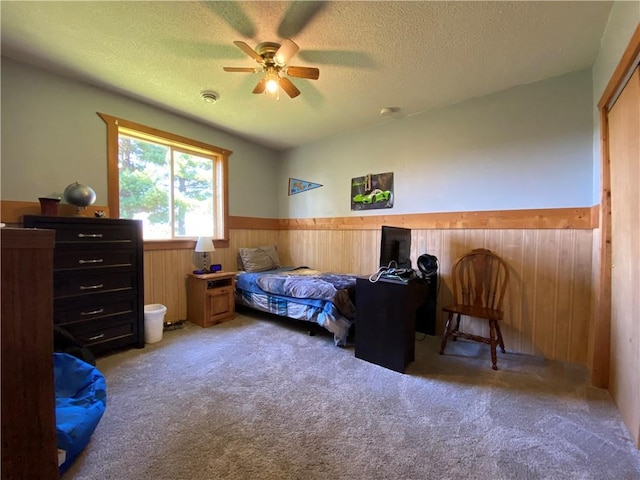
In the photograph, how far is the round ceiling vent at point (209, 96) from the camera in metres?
2.77

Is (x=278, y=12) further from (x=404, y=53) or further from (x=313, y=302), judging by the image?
(x=313, y=302)

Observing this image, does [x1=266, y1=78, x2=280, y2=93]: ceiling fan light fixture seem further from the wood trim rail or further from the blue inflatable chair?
the blue inflatable chair

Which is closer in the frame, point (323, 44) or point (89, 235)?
point (323, 44)

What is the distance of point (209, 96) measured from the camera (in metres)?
2.82

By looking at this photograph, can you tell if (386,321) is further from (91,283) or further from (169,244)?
(169,244)

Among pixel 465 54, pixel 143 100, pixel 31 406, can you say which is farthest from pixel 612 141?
pixel 143 100

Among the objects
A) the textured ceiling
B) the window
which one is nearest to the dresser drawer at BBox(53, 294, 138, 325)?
the window

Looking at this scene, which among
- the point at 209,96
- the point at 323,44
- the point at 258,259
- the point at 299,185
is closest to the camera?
the point at 323,44

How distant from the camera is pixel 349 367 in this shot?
2266mm

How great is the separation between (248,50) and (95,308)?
2398mm

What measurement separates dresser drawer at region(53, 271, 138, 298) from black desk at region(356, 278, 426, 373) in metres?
2.11

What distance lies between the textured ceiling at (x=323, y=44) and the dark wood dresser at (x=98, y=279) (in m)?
1.32

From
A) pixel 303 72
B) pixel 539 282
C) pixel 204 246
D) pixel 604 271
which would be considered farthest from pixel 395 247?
pixel 204 246

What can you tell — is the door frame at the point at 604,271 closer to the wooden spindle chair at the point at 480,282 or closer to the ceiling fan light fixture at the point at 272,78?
the wooden spindle chair at the point at 480,282
